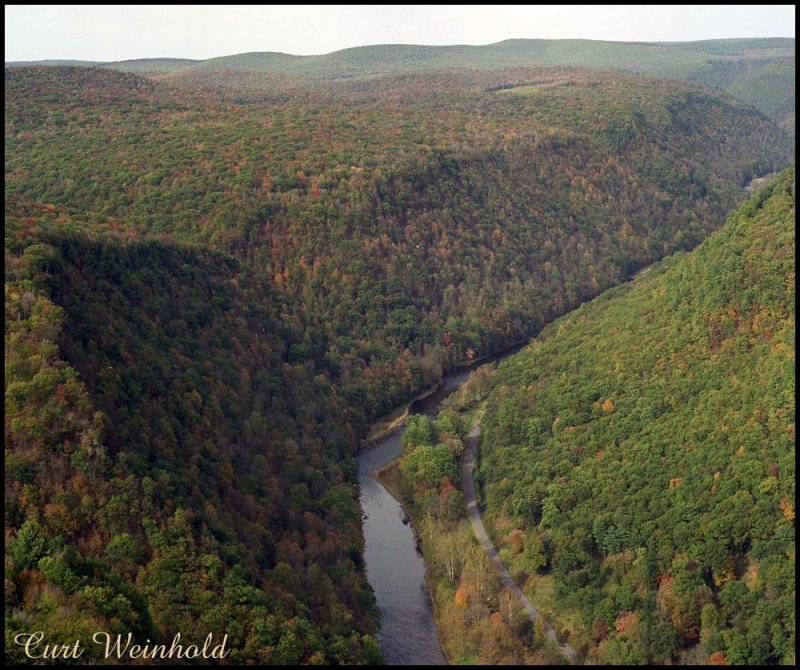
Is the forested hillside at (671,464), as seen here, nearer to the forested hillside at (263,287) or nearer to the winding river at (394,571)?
the winding river at (394,571)

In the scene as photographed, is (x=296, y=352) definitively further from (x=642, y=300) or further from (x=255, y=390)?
(x=642, y=300)

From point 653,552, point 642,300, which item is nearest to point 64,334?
point 653,552

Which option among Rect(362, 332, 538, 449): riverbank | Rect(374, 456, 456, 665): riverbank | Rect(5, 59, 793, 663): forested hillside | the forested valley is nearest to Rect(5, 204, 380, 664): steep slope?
Rect(5, 59, 793, 663): forested hillside

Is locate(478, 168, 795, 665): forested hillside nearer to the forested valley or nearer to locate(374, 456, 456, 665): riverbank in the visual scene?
the forested valley

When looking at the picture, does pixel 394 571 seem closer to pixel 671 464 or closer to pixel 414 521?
pixel 414 521

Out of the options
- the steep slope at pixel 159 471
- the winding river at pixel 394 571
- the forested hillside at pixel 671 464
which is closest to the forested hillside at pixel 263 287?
the steep slope at pixel 159 471

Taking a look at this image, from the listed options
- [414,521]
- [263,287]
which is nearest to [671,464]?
[414,521]
